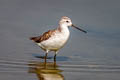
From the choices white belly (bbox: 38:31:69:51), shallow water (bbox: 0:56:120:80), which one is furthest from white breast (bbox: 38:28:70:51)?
shallow water (bbox: 0:56:120:80)

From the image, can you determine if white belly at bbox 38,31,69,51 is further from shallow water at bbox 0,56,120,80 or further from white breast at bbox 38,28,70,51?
shallow water at bbox 0,56,120,80

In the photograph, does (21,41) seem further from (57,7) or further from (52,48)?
(57,7)

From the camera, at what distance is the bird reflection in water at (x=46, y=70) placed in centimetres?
1062

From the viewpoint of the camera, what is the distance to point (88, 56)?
12.9 m

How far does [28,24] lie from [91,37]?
8.45 feet

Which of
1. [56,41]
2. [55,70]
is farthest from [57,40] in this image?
[55,70]

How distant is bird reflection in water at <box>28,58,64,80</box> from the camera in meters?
10.6

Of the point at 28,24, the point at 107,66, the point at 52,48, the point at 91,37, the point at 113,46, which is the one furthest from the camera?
the point at 28,24

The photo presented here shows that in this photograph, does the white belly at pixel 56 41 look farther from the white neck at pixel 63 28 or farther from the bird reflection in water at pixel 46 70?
the bird reflection in water at pixel 46 70

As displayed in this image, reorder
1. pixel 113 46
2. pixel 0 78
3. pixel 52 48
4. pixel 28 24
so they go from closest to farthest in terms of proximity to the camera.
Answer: pixel 0 78, pixel 52 48, pixel 113 46, pixel 28 24

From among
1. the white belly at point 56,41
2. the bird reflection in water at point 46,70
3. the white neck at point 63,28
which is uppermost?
the white neck at point 63,28

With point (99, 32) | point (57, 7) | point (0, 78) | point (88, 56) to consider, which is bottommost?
point (0, 78)

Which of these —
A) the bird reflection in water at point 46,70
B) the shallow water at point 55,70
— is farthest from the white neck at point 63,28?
the bird reflection in water at point 46,70

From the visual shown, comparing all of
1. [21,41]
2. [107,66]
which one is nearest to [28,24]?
[21,41]
